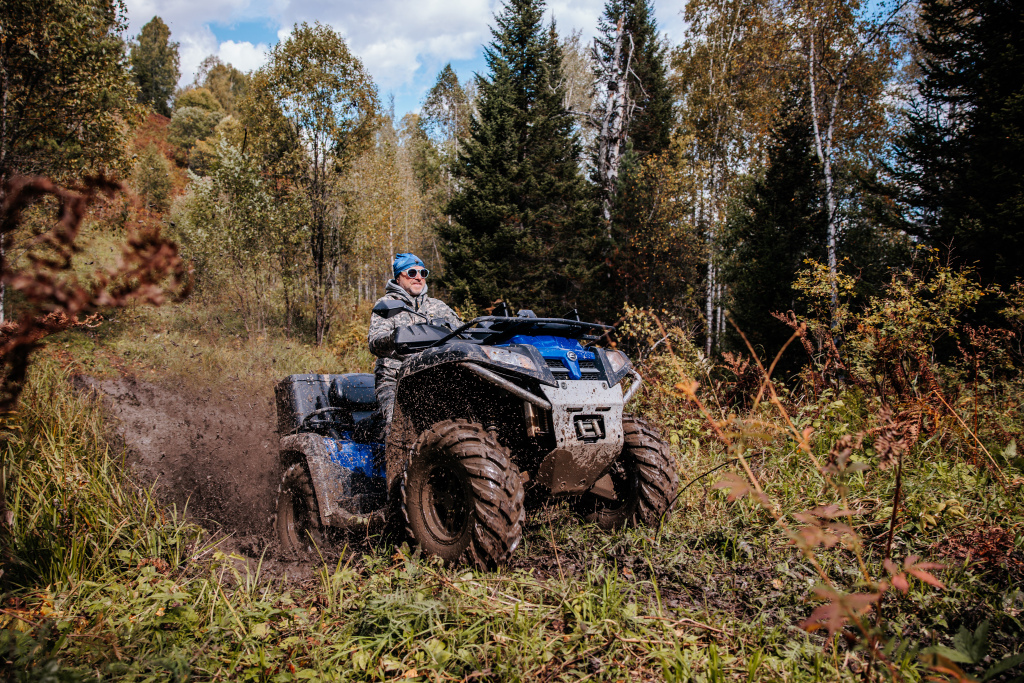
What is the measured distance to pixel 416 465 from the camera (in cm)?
284

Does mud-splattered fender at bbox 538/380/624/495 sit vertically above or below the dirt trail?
above

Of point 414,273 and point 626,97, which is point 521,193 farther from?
point 414,273

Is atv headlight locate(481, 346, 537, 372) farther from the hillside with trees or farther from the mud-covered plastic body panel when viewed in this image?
the mud-covered plastic body panel

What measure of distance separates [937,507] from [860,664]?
1.58 metres

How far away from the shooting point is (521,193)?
16.9 m

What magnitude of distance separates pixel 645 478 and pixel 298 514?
242 centimetres

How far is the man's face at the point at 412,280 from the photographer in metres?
4.47

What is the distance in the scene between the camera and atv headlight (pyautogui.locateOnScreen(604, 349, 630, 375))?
3.10 m

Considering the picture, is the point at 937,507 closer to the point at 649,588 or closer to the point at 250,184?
the point at 649,588

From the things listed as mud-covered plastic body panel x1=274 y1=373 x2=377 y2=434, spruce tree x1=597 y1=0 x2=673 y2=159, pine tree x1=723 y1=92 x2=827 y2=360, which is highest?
spruce tree x1=597 y1=0 x2=673 y2=159

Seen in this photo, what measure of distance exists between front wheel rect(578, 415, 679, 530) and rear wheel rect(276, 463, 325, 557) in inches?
73.5

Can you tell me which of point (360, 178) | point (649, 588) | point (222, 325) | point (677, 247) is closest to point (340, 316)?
point (222, 325)

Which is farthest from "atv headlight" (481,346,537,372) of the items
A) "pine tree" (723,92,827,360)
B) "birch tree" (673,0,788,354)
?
"birch tree" (673,0,788,354)

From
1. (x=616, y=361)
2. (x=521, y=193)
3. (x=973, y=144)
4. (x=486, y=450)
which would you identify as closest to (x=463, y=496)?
(x=486, y=450)
